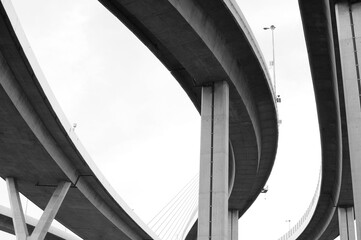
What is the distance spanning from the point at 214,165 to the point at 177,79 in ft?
15.7

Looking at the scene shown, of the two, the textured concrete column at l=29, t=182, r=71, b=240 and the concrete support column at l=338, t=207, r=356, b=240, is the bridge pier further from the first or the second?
the concrete support column at l=338, t=207, r=356, b=240

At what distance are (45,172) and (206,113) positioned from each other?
40.5 feet

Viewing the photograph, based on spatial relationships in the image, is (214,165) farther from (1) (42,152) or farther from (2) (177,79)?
(1) (42,152)

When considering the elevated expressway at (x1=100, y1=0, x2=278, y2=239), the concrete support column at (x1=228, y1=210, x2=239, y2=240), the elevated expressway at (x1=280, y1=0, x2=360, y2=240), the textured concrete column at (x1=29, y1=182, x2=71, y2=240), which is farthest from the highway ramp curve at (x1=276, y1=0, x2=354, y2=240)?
the textured concrete column at (x1=29, y1=182, x2=71, y2=240)

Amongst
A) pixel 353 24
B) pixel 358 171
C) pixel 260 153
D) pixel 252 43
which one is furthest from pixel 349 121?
pixel 260 153

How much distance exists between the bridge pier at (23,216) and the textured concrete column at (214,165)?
40.8ft

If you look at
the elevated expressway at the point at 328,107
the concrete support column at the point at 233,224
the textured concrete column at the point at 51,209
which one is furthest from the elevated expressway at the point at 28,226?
the elevated expressway at the point at 328,107

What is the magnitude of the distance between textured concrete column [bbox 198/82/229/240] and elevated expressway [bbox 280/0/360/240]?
4.57m

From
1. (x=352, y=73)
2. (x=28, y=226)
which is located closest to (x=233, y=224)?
(x=28, y=226)

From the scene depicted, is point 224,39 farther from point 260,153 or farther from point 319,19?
point 260,153

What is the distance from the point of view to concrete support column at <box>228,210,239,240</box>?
46.9 meters

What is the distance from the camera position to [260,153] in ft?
Result: 116

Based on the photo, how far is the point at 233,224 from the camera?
47.2 metres

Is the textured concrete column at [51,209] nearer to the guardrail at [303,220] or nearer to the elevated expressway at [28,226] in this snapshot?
the elevated expressway at [28,226]
